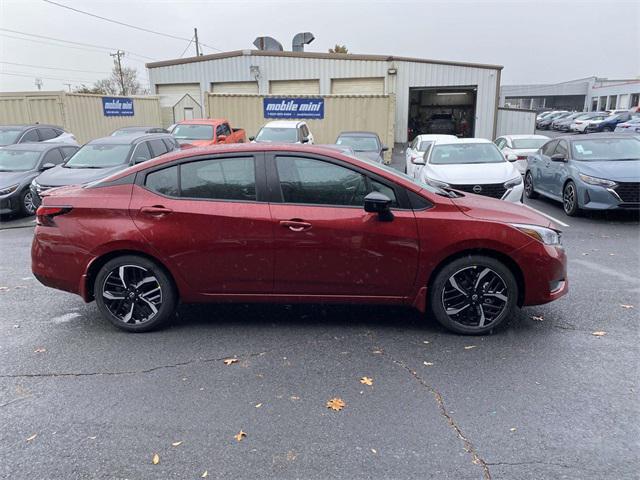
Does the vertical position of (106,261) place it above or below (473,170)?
below

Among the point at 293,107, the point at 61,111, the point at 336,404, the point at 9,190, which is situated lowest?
the point at 336,404

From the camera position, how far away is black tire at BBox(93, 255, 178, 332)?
4281mm

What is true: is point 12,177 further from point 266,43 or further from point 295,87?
point 266,43

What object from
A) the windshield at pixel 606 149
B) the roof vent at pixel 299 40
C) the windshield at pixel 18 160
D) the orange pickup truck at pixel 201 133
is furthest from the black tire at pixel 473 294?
the roof vent at pixel 299 40

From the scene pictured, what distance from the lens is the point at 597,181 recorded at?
29.4 ft

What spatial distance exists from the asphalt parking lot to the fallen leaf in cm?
4

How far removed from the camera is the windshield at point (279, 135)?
1507 cm

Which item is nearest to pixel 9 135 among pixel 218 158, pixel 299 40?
pixel 218 158

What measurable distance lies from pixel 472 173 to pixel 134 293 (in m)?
6.88

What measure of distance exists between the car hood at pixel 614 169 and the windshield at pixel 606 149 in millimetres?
266

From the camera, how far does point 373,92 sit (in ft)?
82.0

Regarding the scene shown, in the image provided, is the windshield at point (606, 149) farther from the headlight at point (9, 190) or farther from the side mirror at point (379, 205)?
the headlight at point (9, 190)

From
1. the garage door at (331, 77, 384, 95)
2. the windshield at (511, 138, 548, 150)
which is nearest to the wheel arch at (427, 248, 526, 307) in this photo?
the windshield at (511, 138, 548, 150)

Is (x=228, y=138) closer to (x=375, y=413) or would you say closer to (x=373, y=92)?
(x=373, y=92)
